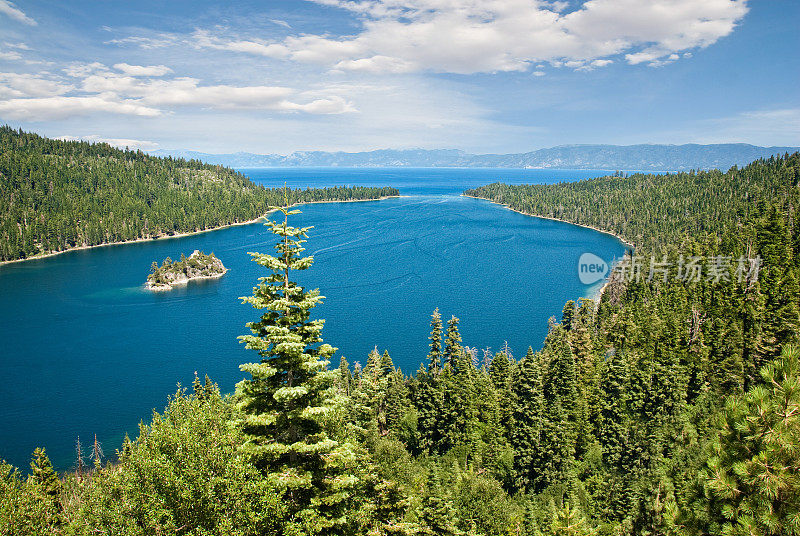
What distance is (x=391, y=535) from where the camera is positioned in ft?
65.3

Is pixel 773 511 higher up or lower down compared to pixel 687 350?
higher up

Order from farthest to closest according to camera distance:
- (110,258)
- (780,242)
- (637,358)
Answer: (110,258) → (780,242) → (637,358)

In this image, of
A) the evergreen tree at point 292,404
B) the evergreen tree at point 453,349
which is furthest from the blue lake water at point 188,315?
the evergreen tree at point 292,404

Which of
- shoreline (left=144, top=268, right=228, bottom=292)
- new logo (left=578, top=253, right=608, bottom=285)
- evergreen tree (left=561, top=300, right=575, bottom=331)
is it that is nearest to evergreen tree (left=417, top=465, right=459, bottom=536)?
evergreen tree (left=561, top=300, right=575, bottom=331)

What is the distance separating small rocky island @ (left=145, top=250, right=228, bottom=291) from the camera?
11650cm

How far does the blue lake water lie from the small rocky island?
383cm

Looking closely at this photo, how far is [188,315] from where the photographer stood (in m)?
96.8

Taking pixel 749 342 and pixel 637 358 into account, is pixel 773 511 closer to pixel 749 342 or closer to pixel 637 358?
pixel 637 358

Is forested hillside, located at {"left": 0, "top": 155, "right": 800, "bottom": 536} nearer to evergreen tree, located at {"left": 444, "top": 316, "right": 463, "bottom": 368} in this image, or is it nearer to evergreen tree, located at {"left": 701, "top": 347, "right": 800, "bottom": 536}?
evergreen tree, located at {"left": 701, "top": 347, "right": 800, "bottom": 536}

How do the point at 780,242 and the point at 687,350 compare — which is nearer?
the point at 687,350

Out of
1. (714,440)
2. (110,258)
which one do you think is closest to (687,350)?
(714,440)

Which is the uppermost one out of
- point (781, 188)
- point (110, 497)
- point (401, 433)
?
point (781, 188)

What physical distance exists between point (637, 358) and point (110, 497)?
52.7 m

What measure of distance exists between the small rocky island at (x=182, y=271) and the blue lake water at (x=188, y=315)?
383 centimetres
